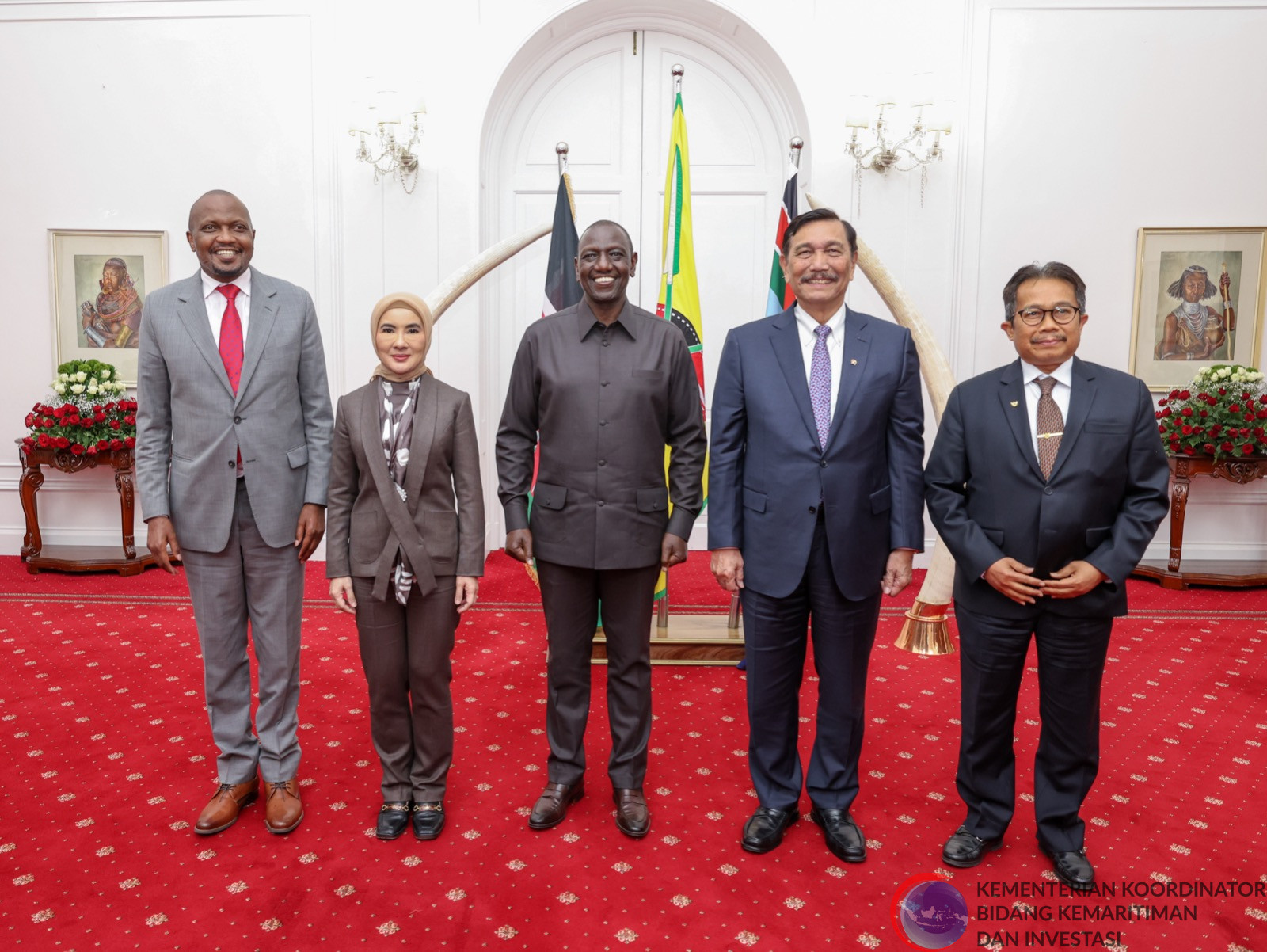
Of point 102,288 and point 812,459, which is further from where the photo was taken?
point 102,288

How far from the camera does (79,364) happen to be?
244 inches

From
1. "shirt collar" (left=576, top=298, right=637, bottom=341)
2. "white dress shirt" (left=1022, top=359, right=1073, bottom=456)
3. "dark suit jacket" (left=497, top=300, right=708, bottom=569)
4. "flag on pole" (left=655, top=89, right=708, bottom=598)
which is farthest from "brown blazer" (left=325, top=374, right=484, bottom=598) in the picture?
"flag on pole" (left=655, top=89, right=708, bottom=598)

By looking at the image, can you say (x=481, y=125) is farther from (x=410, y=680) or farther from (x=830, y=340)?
(x=410, y=680)

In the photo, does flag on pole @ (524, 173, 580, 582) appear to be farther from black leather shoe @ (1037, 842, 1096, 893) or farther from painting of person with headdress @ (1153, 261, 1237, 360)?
painting of person with headdress @ (1153, 261, 1237, 360)

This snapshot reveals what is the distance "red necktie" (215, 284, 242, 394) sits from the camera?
271 cm

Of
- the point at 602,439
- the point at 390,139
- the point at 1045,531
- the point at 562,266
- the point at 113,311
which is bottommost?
the point at 1045,531

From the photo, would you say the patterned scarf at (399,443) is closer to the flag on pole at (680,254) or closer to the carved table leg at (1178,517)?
the flag on pole at (680,254)

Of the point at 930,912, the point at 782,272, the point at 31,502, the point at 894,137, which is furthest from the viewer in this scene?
the point at 31,502

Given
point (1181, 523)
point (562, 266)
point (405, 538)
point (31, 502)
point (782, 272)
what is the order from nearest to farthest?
point (405, 538) < point (782, 272) < point (562, 266) < point (1181, 523) < point (31, 502)

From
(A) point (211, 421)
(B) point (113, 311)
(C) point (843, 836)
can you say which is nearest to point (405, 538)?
(A) point (211, 421)

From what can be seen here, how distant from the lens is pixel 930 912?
2398 millimetres

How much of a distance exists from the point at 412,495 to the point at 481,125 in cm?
437

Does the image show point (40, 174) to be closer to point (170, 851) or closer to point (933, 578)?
point (170, 851)

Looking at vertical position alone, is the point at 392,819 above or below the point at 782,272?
below
